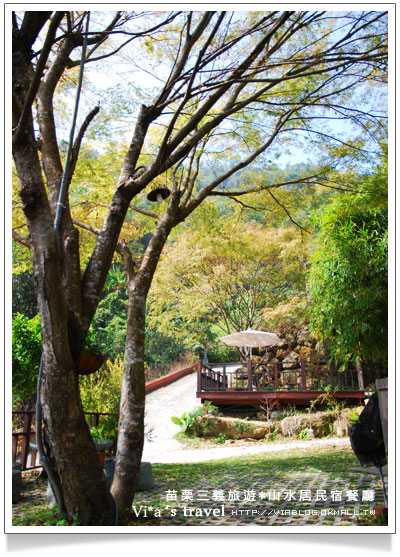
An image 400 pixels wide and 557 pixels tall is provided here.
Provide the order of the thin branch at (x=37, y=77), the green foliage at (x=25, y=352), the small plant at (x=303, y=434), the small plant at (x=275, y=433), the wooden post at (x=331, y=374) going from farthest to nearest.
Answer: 1. the wooden post at (x=331, y=374)
2. the small plant at (x=275, y=433)
3. the small plant at (x=303, y=434)
4. the green foliage at (x=25, y=352)
5. the thin branch at (x=37, y=77)

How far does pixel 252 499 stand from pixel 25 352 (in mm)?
2224

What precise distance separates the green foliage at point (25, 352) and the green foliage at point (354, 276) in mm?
3147

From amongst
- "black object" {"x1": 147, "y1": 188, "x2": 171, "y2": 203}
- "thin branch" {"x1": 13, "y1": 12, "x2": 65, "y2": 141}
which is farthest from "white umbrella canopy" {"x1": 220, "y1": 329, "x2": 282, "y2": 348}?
"thin branch" {"x1": 13, "y1": 12, "x2": 65, "y2": 141}

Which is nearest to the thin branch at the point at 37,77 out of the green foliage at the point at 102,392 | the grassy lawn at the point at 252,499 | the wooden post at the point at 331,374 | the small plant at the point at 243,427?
the grassy lawn at the point at 252,499

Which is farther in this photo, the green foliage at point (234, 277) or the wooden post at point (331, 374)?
the green foliage at point (234, 277)

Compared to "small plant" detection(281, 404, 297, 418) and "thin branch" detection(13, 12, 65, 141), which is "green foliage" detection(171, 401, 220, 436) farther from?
"thin branch" detection(13, 12, 65, 141)

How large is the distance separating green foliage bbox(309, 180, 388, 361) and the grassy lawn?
132 centimetres

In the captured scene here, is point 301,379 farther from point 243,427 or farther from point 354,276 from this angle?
point 354,276

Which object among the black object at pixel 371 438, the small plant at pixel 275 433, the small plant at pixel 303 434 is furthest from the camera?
the small plant at pixel 275 433

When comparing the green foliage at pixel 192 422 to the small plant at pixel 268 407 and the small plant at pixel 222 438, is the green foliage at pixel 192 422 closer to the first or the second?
the small plant at pixel 222 438

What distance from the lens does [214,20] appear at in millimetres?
3021

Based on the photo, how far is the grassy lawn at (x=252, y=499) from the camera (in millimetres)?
2150

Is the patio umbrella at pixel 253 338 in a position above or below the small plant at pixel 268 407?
above

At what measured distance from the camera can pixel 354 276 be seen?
437 cm
